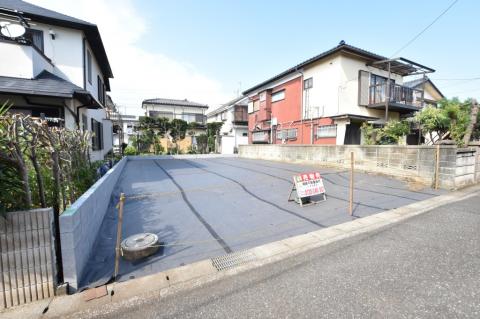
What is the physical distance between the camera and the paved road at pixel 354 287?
6.11 ft

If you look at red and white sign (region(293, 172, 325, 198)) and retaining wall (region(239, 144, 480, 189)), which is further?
retaining wall (region(239, 144, 480, 189))

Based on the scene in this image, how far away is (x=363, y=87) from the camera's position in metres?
12.5

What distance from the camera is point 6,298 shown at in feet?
6.20

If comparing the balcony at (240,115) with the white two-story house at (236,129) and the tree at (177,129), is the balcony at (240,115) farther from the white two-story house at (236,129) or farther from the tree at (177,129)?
the tree at (177,129)

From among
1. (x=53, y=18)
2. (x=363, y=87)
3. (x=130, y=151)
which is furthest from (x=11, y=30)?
(x=363, y=87)

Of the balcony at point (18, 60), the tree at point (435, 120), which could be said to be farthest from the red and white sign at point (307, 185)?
the balcony at point (18, 60)

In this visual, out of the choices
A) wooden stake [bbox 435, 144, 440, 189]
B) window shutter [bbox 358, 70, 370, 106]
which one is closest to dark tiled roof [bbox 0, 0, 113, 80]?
wooden stake [bbox 435, 144, 440, 189]

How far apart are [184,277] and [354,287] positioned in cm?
179

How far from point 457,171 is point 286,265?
21.7 feet

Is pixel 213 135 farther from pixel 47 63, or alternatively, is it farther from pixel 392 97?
pixel 47 63

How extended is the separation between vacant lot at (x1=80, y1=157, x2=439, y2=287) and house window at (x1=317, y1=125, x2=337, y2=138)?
20.2 ft

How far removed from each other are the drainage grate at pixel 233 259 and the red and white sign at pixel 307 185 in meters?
2.31

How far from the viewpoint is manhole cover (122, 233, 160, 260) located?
2.68 meters

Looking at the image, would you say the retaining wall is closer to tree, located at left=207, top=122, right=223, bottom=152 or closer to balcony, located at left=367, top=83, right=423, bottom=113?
balcony, located at left=367, top=83, right=423, bottom=113
